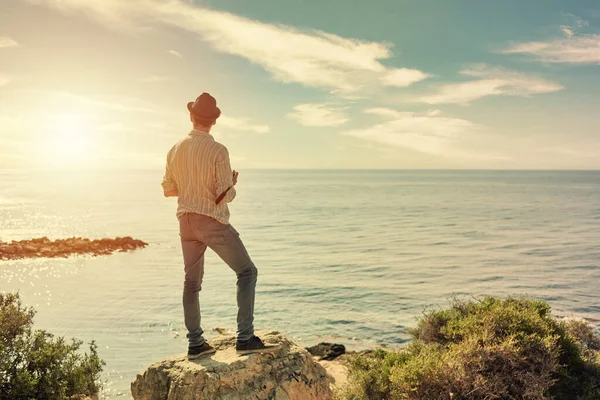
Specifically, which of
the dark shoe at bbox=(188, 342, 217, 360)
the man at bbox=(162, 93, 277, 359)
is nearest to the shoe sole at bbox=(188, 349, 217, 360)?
the dark shoe at bbox=(188, 342, 217, 360)

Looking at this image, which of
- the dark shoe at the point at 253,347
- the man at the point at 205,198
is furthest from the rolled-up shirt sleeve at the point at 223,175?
the dark shoe at the point at 253,347

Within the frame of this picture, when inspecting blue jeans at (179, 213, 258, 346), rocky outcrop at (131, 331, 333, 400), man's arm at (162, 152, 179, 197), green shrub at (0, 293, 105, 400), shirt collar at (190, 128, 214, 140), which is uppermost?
shirt collar at (190, 128, 214, 140)

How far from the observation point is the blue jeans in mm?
5512

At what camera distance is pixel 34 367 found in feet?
23.7

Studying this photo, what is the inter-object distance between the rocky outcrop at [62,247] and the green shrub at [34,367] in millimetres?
26045

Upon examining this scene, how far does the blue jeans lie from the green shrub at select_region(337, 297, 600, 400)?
2.57m

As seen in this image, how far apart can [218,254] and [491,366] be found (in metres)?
4.45

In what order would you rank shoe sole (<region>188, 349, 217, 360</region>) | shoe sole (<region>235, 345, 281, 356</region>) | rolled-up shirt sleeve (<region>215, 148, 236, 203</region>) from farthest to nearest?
shoe sole (<region>188, 349, 217, 360</region>) → shoe sole (<region>235, 345, 281, 356</region>) → rolled-up shirt sleeve (<region>215, 148, 236, 203</region>)

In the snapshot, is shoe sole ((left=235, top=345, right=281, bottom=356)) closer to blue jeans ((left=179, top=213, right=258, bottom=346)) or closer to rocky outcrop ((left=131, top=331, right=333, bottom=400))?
rocky outcrop ((left=131, top=331, right=333, bottom=400))

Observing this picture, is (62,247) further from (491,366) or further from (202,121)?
(491,366)

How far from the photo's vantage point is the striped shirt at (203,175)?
18.0 feet

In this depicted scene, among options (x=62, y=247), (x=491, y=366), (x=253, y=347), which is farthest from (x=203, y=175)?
(x=62, y=247)

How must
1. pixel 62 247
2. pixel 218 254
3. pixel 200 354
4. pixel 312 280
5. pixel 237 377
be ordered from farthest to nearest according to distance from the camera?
pixel 62 247 < pixel 312 280 < pixel 200 354 < pixel 237 377 < pixel 218 254

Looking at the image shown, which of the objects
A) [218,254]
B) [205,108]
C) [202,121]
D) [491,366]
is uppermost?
[205,108]
